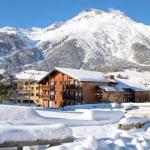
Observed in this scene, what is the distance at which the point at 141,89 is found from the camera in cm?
9450

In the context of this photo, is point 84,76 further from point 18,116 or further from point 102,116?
point 18,116

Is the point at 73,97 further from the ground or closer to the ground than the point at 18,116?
further from the ground

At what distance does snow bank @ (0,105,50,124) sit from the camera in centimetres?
2970

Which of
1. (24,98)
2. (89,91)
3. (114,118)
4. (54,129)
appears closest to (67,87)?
(89,91)

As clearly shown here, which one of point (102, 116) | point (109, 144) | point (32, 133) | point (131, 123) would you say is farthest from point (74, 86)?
point (32, 133)

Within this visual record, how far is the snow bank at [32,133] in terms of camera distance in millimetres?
15375

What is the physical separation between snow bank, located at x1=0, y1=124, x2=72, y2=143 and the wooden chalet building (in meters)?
63.4

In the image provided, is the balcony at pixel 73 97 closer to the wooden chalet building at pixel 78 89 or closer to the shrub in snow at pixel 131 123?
the wooden chalet building at pixel 78 89

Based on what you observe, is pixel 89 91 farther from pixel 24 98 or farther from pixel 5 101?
pixel 24 98

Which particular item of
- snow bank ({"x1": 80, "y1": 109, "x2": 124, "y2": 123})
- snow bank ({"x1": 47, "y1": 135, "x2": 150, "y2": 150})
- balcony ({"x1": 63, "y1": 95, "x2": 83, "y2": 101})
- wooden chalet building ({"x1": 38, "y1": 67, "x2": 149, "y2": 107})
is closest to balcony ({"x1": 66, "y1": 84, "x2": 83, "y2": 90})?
wooden chalet building ({"x1": 38, "y1": 67, "x2": 149, "y2": 107})

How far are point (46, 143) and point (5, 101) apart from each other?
62.6 metres

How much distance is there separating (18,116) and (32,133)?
14.7m

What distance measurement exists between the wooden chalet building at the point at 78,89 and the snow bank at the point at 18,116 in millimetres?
48253

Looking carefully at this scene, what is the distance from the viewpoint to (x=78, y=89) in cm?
8212
